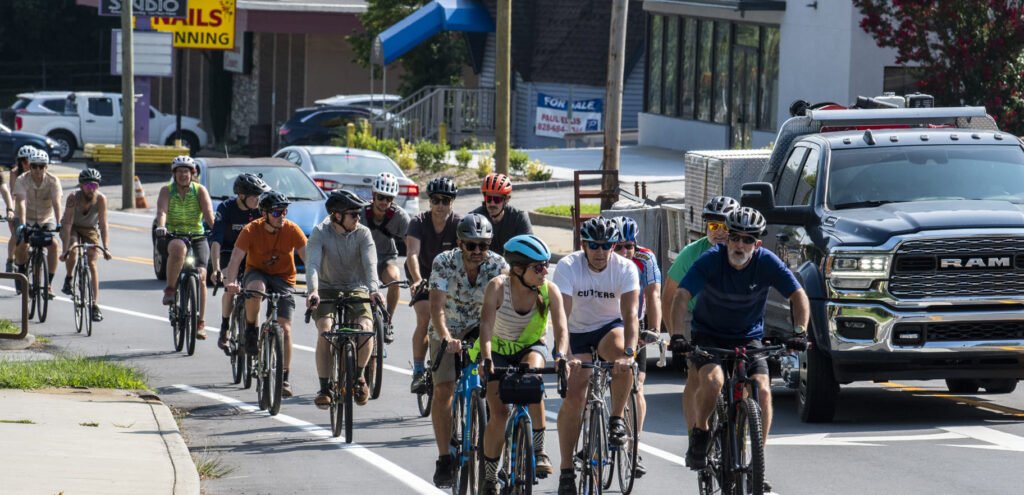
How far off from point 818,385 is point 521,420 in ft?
14.4

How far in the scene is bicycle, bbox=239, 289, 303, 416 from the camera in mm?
13023

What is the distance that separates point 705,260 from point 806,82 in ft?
81.8

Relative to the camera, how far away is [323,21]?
5119cm

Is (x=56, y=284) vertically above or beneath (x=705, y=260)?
beneath

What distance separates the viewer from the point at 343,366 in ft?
39.3

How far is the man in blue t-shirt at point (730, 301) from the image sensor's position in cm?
941

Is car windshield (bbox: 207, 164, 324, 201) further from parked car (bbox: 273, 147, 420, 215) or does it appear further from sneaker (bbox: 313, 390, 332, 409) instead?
sneaker (bbox: 313, 390, 332, 409)

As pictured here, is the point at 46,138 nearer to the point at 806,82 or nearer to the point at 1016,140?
the point at 806,82

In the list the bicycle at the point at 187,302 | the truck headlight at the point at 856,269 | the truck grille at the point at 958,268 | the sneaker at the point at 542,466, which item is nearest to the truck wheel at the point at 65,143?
the bicycle at the point at 187,302

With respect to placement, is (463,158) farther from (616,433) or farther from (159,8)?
(616,433)

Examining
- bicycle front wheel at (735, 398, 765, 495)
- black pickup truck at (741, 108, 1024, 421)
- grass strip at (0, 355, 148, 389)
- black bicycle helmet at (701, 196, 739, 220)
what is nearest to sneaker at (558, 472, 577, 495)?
bicycle front wheel at (735, 398, 765, 495)

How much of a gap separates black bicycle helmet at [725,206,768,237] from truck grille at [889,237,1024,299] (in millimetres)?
3252

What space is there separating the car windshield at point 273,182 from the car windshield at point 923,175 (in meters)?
10.9

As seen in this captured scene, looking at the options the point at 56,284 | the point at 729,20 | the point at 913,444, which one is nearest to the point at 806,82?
the point at 729,20
